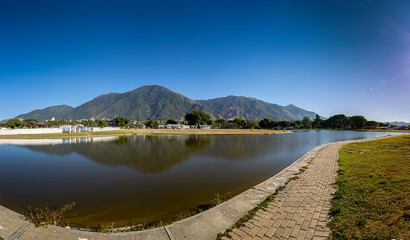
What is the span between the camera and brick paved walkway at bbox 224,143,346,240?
466 cm

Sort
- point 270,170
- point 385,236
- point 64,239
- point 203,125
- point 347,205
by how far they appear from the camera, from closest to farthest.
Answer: point 385,236, point 64,239, point 347,205, point 270,170, point 203,125

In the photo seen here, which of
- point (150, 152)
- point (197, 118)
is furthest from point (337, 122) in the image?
point (150, 152)

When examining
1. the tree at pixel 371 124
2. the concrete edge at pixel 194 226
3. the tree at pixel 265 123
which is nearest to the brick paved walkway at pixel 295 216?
the concrete edge at pixel 194 226

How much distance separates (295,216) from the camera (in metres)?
5.55

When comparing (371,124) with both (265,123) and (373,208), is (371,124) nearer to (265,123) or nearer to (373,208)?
(265,123)

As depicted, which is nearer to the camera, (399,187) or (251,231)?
(251,231)

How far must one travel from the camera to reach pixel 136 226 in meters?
5.53

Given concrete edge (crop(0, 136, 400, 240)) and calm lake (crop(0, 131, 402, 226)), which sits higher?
Answer: concrete edge (crop(0, 136, 400, 240))

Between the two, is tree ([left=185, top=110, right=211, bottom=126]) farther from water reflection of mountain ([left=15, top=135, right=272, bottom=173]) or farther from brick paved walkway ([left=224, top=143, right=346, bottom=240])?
brick paved walkway ([left=224, top=143, right=346, bottom=240])

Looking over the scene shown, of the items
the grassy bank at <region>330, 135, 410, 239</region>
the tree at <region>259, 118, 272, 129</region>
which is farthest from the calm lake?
the tree at <region>259, 118, 272, 129</region>

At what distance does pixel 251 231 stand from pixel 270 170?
28.8 ft

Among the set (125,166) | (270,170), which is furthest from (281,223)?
(125,166)

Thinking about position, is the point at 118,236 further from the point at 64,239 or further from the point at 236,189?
the point at 236,189

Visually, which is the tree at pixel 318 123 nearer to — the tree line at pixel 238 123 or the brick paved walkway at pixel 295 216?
the tree line at pixel 238 123
